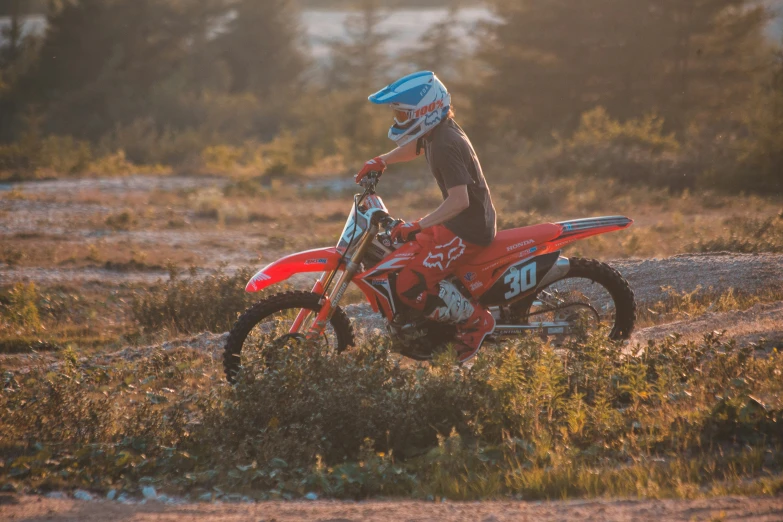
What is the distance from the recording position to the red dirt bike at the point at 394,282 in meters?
6.17

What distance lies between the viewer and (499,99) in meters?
28.9

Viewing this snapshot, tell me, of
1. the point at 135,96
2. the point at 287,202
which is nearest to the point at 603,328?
the point at 287,202

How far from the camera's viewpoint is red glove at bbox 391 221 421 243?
575cm

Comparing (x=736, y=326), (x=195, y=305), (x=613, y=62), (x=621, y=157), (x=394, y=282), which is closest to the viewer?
(x=394, y=282)

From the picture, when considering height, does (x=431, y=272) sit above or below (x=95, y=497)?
above

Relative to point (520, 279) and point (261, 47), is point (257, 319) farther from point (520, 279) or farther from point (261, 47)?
point (261, 47)

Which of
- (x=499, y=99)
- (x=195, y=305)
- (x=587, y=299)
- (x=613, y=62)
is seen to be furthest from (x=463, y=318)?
(x=613, y=62)

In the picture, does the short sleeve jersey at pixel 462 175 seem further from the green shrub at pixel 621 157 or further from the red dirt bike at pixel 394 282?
the green shrub at pixel 621 157

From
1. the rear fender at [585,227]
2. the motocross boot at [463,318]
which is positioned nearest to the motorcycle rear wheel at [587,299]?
the rear fender at [585,227]

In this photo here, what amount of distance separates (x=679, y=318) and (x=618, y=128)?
16063 millimetres

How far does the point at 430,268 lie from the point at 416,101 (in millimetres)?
1200

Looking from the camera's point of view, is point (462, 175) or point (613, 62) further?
point (613, 62)

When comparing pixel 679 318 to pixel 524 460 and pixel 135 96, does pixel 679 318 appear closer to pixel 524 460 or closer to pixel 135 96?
pixel 524 460

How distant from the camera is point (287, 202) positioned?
69.1ft
